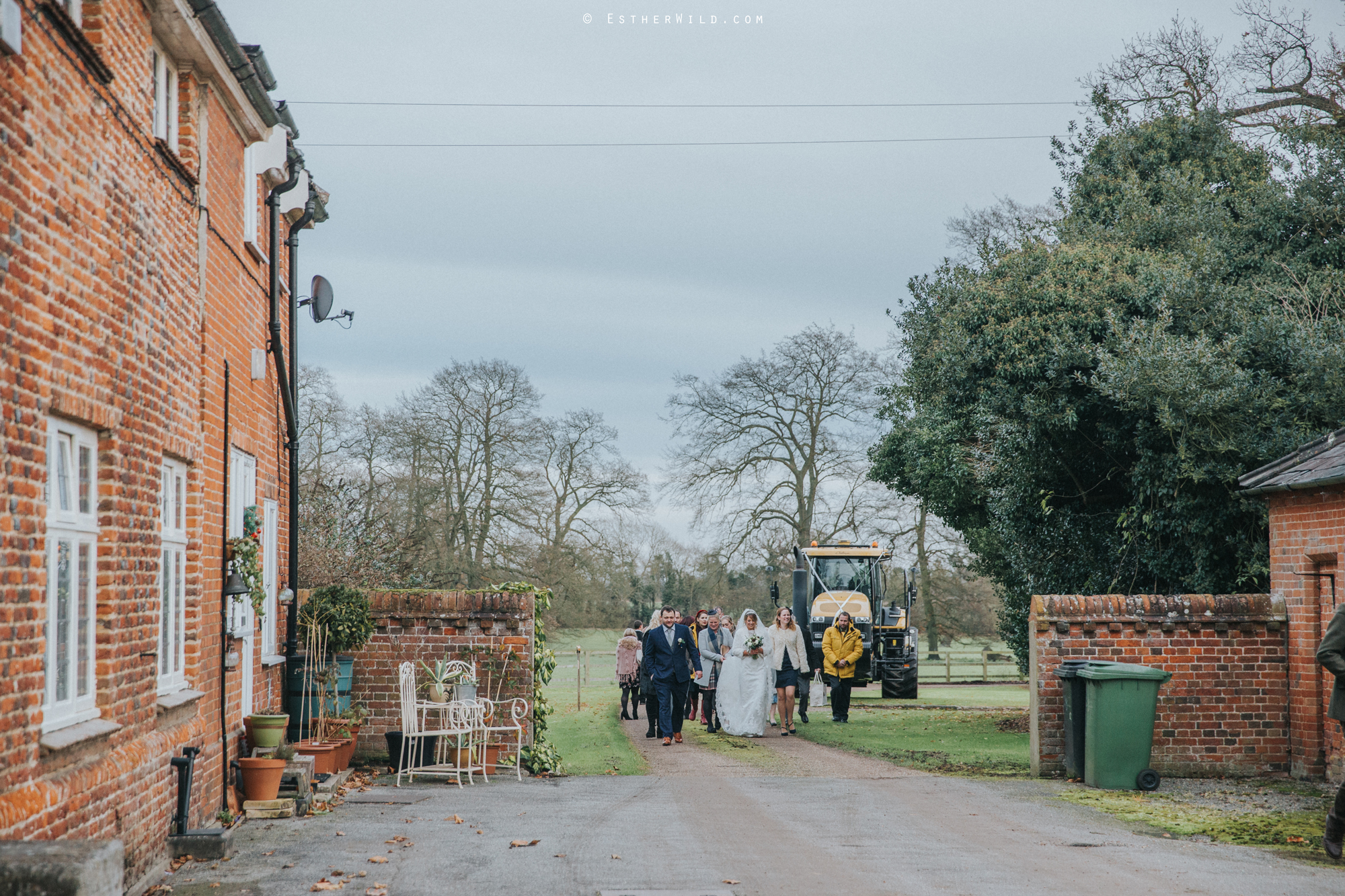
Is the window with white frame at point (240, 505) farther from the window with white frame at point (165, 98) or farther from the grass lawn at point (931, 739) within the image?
the grass lawn at point (931, 739)

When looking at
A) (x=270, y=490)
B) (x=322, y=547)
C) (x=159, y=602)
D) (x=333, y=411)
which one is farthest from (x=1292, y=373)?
(x=333, y=411)

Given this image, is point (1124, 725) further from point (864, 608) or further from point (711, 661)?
point (864, 608)

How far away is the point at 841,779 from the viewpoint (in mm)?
12180

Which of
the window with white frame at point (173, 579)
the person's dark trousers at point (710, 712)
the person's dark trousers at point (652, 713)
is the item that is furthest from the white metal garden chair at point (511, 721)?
the person's dark trousers at point (710, 712)

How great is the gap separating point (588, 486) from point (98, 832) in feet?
107

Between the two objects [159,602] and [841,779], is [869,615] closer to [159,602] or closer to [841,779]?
[841,779]

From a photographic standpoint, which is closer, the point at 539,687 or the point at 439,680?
the point at 439,680

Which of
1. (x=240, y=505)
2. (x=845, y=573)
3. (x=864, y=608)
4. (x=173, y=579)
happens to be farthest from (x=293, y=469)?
(x=845, y=573)

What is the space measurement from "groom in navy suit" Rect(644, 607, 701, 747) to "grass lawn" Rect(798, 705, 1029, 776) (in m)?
2.05

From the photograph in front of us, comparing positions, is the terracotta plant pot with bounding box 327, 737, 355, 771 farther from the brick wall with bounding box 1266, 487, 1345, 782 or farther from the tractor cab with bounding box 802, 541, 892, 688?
the tractor cab with bounding box 802, 541, 892, 688

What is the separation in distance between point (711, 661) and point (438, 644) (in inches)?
251

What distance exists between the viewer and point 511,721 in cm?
1256

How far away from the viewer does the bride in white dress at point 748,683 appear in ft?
56.4

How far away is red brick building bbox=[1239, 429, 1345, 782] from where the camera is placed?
11188mm
